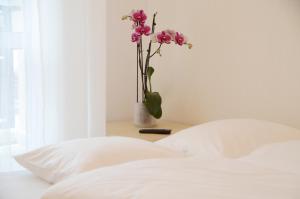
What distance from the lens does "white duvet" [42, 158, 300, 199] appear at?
752 millimetres

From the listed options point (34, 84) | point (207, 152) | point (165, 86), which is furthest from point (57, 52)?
point (207, 152)

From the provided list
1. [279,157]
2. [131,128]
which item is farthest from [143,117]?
[279,157]

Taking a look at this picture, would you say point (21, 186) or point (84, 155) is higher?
point (84, 155)

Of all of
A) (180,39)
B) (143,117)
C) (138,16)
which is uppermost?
(138,16)

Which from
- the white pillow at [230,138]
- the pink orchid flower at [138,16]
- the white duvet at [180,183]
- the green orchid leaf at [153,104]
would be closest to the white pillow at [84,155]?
the white pillow at [230,138]

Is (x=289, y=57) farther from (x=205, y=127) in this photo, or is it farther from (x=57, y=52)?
(x=57, y=52)

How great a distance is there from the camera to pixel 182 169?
35.2 inches

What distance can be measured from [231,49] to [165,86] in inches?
21.4

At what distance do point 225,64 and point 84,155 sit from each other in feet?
3.16

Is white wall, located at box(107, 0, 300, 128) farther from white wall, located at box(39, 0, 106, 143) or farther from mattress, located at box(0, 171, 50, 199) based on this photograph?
mattress, located at box(0, 171, 50, 199)

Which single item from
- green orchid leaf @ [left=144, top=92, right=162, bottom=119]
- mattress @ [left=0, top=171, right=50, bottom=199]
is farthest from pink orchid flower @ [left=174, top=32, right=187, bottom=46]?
mattress @ [left=0, top=171, right=50, bottom=199]

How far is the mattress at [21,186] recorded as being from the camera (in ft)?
3.78

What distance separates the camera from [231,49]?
6.02ft

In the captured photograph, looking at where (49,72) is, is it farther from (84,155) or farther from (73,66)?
(84,155)
